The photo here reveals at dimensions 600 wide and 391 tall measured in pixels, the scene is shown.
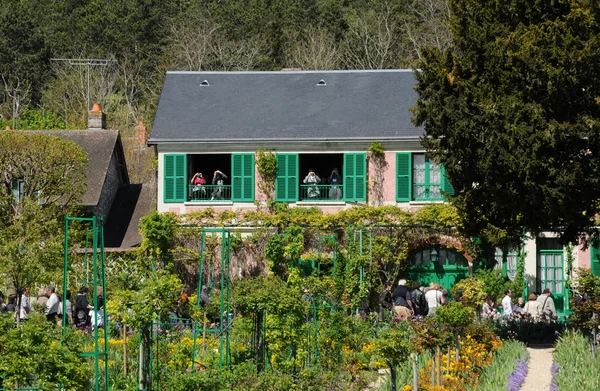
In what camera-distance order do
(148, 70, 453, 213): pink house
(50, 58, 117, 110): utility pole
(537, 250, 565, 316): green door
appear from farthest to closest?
(50, 58, 117, 110): utility pole < (148, 70, 453, 213): pink house < (537, 250, 565, 316): green door

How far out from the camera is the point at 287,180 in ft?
89.6

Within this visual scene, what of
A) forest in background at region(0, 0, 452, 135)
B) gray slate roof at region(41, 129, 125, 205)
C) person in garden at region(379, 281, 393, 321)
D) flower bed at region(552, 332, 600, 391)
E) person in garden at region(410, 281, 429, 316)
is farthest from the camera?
forest in background at region(0, 0, 452, 135)

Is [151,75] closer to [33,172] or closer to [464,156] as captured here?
[33,172]

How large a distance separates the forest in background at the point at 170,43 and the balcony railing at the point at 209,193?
18.4m

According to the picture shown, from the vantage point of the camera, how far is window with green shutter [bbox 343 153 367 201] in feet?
89.0

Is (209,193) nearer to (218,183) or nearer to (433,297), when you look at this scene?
(218,183)

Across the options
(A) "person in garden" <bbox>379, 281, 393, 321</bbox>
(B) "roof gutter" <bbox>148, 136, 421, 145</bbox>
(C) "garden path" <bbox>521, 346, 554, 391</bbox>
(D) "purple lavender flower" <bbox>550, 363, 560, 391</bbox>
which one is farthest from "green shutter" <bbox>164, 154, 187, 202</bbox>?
(D) "purple lavender flower" <bbox>550, 363, 560, 391</bbox>

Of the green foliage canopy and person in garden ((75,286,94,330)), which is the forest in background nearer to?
person in garden ((75,286,94,330))

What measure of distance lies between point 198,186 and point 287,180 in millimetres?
2165

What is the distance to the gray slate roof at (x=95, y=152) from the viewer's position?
29.1m

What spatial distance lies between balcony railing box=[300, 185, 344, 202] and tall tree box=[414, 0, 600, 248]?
295 inches

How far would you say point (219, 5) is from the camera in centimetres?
5106

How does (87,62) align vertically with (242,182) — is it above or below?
above

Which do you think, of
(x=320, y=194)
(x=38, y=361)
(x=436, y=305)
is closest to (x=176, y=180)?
(x=320, y=194)
